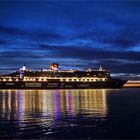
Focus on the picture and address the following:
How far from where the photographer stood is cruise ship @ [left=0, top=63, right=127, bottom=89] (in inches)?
4783

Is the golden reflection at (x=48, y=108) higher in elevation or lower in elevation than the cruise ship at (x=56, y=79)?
lower

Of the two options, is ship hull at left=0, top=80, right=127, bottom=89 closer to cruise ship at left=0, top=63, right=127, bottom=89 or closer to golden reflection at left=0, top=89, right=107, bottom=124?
cruise ship at left=0, top=63, right=127, bottom=89

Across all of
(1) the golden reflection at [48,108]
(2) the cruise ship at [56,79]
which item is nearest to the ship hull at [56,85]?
(2) the cruise ship at [56,79]

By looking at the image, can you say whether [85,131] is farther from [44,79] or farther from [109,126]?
[44,79]

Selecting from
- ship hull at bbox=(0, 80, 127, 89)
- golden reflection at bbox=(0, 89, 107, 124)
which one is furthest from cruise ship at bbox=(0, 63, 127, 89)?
golden reflection at bbox=(0, 89, 107, 124)

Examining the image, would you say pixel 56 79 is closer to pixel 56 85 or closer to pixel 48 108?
pixel 56 85

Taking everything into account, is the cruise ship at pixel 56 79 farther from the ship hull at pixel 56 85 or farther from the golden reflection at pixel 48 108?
the golden reflection at pixel 48 108

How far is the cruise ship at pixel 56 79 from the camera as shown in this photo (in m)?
122

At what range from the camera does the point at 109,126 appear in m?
24.1

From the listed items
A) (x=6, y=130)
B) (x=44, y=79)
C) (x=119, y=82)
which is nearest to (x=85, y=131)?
(x=6, y=130)

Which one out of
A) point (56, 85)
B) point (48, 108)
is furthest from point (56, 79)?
point (48, 108)

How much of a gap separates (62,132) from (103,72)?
105 meters

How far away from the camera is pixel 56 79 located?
122 m

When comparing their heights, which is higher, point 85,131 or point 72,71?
point 72,71
